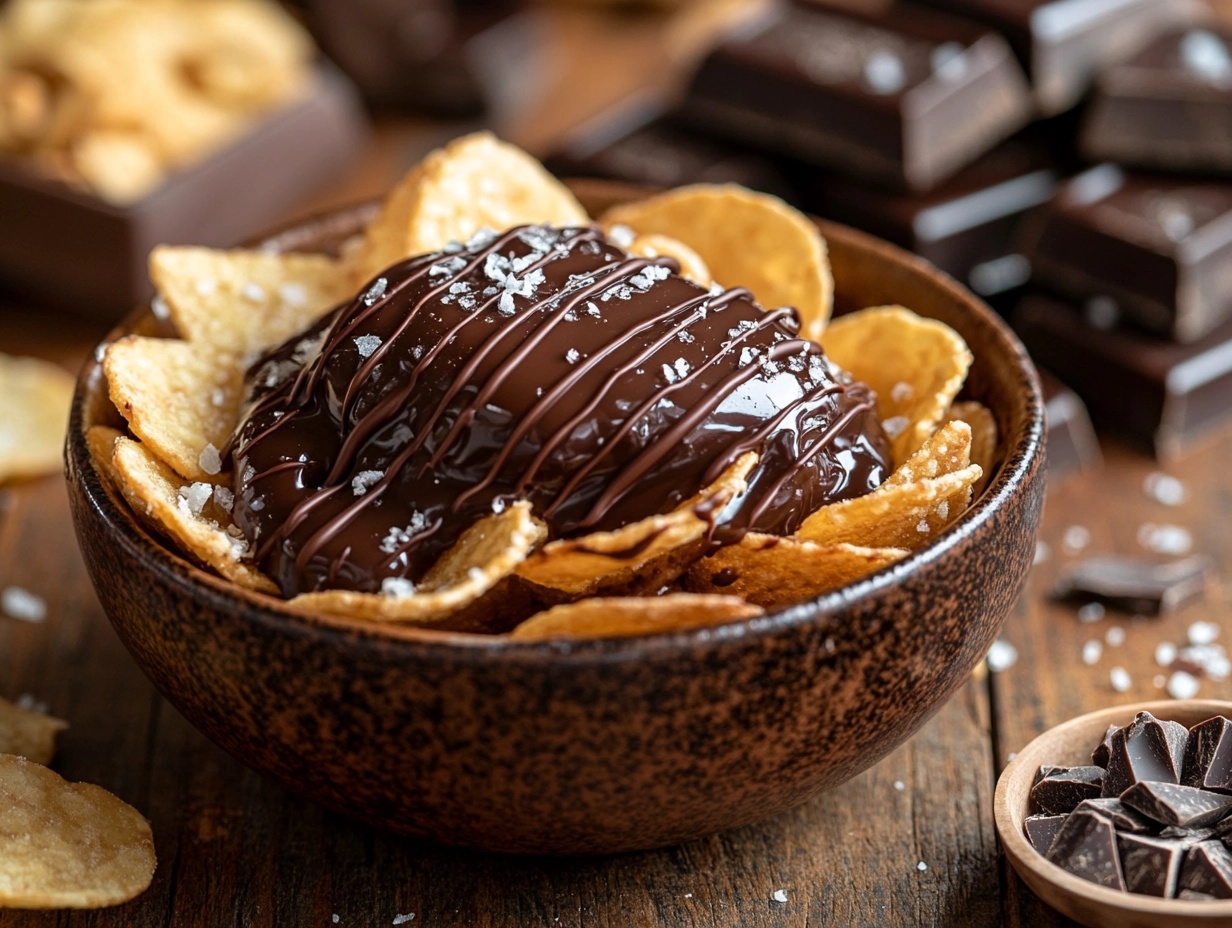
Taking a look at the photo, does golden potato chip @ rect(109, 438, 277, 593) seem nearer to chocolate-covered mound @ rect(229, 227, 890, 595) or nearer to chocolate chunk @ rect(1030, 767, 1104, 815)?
chocolate-covered mound @ rect(229, 227, 890, 595)

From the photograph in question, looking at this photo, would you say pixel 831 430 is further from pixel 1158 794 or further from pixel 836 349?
pixel 1158 794

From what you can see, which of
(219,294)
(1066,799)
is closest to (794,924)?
(1066,799)

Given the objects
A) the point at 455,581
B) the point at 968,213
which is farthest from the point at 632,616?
the point at 968,213

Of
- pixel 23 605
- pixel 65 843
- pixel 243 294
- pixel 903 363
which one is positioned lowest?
pixel 23 605

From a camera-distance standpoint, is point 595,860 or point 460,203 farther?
point 460,203

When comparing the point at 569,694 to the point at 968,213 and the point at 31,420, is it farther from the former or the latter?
the point at 968,213

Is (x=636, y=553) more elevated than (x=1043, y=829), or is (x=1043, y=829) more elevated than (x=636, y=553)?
(x=636, y=553)

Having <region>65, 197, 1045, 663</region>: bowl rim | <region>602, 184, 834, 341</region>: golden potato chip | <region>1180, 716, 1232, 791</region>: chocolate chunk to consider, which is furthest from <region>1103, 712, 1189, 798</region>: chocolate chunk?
<region>602, 184, 834, 341</region>: golden potato chip
